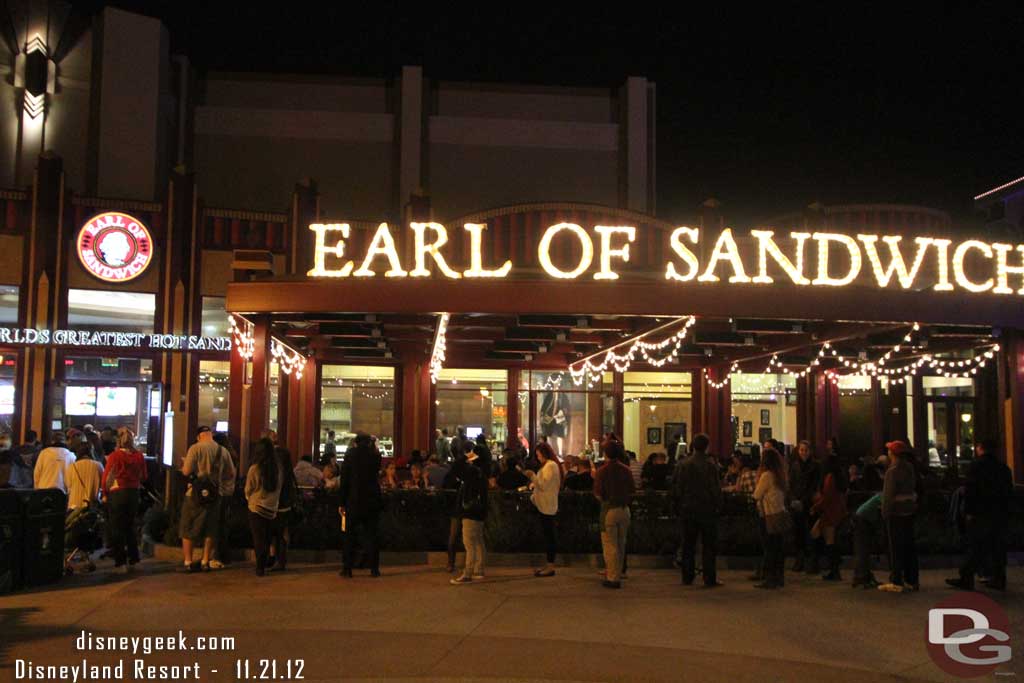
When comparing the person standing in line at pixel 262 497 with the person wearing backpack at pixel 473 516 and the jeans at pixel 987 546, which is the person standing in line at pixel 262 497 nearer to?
the person wearing backpack at pixel 473 516

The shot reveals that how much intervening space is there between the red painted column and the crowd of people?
12.3m

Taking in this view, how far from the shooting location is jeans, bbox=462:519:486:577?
1109 centimetres

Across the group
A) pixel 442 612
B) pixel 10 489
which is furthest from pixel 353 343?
pixel 442 612

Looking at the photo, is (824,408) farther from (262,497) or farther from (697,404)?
(262,497)

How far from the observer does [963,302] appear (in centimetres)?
1459

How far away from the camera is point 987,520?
11.0 m

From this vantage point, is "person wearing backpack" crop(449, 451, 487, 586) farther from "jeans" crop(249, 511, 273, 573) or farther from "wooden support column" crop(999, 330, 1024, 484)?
"wooden support column" crop(999, 330, 1024, 484)

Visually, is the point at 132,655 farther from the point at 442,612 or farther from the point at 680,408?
the point at 680,408

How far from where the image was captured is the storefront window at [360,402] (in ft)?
79.2

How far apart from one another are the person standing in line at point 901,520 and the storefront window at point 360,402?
15.2 metres

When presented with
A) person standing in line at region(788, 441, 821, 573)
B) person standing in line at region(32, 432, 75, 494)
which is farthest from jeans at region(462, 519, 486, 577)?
person standing in line at region(32, 432, 75, 494)

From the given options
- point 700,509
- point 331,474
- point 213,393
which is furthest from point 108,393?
point 700,509

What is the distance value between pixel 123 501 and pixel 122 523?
0.91ft

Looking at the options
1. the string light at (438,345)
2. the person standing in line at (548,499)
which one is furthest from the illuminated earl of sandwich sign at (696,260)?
the person standing in line at (548,499)
